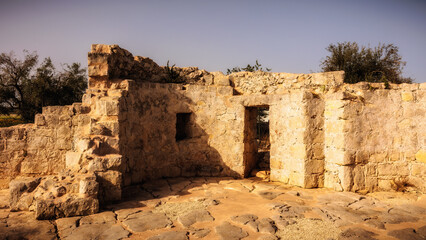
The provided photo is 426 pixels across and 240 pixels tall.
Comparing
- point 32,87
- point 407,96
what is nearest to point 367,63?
point 407,96

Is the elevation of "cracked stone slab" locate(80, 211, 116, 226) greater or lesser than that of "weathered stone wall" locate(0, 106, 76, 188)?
lesser

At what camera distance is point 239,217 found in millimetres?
4039

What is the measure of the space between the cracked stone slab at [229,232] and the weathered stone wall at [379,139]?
2.94 m

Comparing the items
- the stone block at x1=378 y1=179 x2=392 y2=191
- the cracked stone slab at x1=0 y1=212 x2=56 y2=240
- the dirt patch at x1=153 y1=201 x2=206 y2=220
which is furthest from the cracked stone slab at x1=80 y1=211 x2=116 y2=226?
the stone block at x1=378 y1=179 x2=392 y2=191

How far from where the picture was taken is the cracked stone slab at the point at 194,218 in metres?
3.87

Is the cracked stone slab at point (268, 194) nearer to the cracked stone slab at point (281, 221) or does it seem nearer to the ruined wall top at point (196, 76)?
the cracked stone slab at point (281, 221)

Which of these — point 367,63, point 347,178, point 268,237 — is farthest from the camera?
point 367,63

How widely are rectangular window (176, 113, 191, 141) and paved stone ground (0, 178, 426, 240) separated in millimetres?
1996

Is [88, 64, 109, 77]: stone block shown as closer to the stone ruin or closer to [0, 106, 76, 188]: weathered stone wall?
the stone ruin

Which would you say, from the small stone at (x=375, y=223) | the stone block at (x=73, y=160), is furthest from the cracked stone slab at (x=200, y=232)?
the stone block at (x=73, y=160)

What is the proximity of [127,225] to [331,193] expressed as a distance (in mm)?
3842

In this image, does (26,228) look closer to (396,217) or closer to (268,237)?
(268,237)

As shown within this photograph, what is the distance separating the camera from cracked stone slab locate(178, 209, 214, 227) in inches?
152

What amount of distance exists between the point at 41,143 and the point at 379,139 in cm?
711
